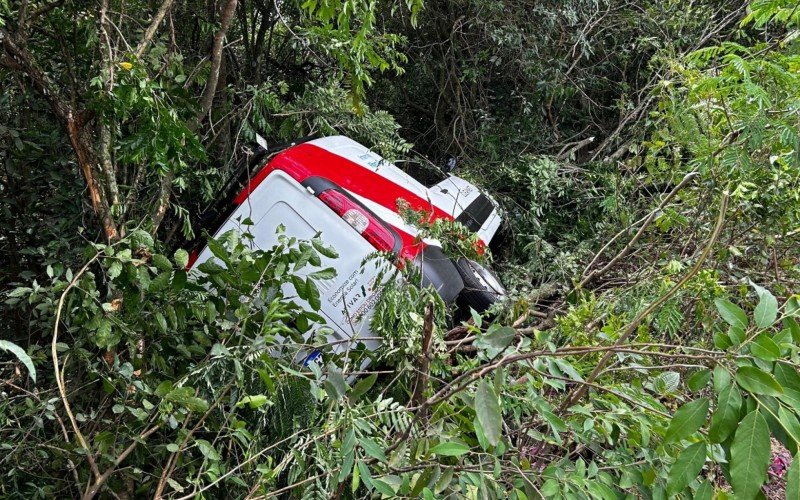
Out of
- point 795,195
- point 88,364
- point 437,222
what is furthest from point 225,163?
point 795,195

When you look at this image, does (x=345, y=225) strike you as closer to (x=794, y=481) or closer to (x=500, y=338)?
(x=500, y=338)

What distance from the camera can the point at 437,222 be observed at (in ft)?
10.9

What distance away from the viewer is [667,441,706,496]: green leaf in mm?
1149

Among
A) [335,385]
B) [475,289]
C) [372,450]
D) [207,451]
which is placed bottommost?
[475,289]

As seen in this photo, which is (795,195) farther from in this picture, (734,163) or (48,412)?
(48,412)

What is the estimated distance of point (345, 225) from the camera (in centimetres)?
363

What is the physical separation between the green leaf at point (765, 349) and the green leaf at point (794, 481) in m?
0.18

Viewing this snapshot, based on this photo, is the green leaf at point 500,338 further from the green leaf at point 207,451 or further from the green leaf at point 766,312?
the green leaf at point 207,451

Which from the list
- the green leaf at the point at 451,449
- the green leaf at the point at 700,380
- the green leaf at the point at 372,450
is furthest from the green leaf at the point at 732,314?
the green leaf at the point at 372,450

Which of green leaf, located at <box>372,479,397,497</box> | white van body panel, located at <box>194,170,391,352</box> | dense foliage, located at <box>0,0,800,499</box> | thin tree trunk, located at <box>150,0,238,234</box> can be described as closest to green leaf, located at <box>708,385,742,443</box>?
dense foliage, located at <box>0,0,800,499</box>

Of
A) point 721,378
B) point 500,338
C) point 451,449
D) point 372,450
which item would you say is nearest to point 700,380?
point 721,378

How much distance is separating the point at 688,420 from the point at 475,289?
8.64 feet

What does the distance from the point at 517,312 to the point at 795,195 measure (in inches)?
60.5

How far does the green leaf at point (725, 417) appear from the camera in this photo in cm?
110
